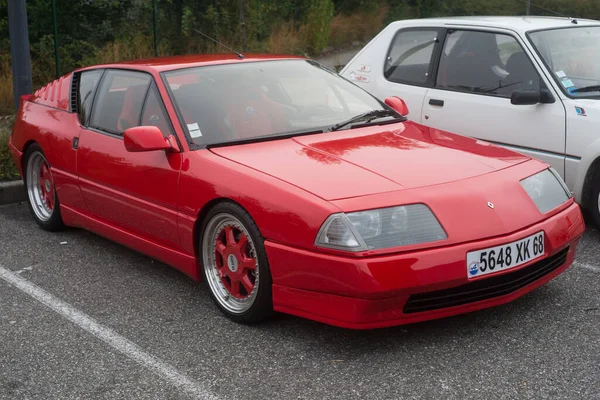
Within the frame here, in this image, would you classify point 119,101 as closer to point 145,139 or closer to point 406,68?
point 145,139

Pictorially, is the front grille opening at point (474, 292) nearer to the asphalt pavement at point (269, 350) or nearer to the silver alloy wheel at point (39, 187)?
the asphalt pavement at point (269, 350)

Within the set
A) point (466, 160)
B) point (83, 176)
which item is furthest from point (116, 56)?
point (466, 160)

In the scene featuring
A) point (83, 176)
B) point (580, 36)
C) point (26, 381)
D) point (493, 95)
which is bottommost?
point (26, 381)

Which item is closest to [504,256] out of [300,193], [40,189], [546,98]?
[300,193]

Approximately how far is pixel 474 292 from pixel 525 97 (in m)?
2.43

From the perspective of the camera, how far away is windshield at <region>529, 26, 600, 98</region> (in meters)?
6.11

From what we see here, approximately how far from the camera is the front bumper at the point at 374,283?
12.3ft

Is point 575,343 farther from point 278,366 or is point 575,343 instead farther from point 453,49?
point 453,49

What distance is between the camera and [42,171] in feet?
21.2

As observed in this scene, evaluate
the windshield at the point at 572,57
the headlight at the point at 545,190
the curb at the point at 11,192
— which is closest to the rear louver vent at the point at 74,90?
the curb at the point at 11,192

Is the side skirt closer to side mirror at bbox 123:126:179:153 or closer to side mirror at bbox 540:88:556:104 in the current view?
side mirror at bbox 123:126:179:153

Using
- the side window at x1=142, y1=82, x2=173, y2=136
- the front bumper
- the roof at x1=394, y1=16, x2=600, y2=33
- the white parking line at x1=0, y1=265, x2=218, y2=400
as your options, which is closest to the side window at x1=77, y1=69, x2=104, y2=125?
the side window at x1=142, y1=82, x2=173, y2=136

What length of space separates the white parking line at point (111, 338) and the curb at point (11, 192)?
2.01 meters

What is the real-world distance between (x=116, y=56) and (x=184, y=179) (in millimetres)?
8085
